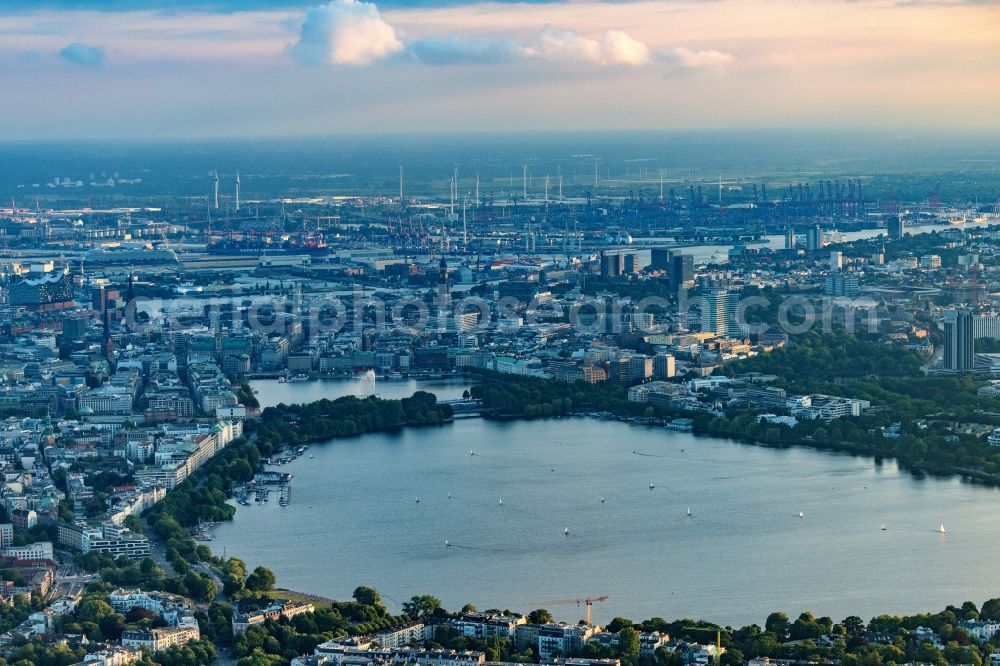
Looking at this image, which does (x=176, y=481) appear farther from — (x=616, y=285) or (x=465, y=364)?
A: (x=616, y=285)

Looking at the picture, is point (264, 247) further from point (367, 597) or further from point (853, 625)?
point (853, 625)

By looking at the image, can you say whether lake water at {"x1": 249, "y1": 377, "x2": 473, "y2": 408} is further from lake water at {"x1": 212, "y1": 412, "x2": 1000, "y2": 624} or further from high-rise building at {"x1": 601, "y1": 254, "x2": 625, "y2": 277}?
high-rise building at {"x1": 601, "y1": 254, "x2": 625, "y2": 277}

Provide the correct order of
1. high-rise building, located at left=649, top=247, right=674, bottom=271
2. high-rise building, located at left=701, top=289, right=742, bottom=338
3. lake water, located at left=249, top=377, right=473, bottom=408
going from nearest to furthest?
lake water, located at left=249, top=377, right=473, bottom=408 → high-rise building, located at left=701, top=289, right=742, bottom=338 → high-rise building, located at left=649, top=247, right=674, bottom=271

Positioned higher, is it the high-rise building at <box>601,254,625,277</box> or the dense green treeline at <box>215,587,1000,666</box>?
the high-rise building at <box>601,254,625,277</box>

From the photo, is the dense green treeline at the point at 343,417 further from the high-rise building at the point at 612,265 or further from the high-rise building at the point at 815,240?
the high-rise building at the point at 815,240

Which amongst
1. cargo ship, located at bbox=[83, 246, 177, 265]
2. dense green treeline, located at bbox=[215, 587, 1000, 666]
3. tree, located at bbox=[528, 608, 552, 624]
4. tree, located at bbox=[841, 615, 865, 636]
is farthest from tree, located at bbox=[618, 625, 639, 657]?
cargo ship, located at bbox=[83, 246, 177, 265]

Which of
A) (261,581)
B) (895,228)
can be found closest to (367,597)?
(261,581)
